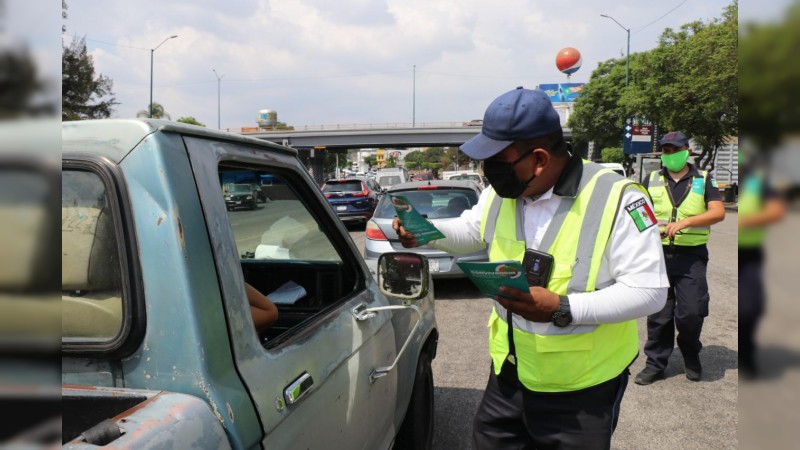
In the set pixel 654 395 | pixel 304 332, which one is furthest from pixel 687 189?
pixel 304 332

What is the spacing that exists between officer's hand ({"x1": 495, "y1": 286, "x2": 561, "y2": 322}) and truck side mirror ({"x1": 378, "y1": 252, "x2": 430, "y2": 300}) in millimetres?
649

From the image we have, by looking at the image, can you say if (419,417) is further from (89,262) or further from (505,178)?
(89,262)

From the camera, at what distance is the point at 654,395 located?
4.39 meters

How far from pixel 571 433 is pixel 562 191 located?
89cm

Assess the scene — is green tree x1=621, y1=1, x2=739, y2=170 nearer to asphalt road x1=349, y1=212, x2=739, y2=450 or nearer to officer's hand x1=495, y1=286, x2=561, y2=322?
asphalt road x1=349, y1=212, x2=739, y2=450

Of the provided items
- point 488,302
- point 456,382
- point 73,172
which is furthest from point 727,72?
point 73,172

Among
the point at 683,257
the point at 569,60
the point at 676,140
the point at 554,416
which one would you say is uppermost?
the point at 569,60

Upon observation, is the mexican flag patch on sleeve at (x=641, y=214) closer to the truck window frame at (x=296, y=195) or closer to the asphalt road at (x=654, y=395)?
the asphalt road at (x=654, y=395)

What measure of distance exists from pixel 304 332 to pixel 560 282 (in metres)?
0.91

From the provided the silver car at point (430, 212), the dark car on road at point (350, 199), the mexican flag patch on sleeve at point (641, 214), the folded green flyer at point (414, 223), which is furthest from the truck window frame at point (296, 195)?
the dark car on road at point (350, 199)

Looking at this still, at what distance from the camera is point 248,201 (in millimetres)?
4473

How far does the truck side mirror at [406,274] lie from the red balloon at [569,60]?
69348 millimetres

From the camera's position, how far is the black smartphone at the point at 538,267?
2.05 m

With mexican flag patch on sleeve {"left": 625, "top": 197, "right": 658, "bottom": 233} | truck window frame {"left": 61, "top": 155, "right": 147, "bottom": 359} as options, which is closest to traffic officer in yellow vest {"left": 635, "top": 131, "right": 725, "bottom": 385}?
mexican flag patch on sleeve {"left": 625, "top": 197, "right": 658, "bottom": 233}
